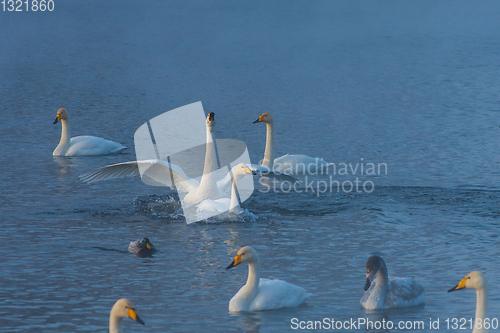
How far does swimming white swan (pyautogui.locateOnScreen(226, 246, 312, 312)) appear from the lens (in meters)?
8.34

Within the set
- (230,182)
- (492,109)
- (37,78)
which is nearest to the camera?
(230,182)

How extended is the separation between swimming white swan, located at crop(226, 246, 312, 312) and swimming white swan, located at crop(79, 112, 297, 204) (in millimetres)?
4130

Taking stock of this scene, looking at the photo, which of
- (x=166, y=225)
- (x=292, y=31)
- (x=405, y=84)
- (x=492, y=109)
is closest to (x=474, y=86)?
(x=405, y=84)

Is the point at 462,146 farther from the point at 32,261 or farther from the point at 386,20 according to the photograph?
the point at 386,20

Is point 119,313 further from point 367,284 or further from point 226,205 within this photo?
point 226,205

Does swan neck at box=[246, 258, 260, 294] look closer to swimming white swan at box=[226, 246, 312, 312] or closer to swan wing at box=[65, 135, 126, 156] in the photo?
swimming white swan at box=[226, 246, 312, 312]

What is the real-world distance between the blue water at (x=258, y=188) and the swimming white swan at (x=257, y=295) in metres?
0.12

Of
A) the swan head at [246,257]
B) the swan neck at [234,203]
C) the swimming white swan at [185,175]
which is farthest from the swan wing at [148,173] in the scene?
the swan head at [246,257]

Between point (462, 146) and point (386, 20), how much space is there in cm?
4912

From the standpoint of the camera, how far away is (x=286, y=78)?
112ft

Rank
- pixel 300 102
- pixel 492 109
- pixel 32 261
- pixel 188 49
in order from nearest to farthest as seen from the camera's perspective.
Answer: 1. pixel 32 261
2. pixel 492 109
3. pixel 300 102
4. pixel 188 49

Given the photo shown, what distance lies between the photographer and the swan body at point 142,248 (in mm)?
10453

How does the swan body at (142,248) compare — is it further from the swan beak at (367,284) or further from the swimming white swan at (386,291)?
the swan beak at (367,284)

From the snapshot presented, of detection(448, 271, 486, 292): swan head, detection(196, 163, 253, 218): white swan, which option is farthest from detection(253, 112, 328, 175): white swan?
detection(448, 271, 486, 292): swan head
